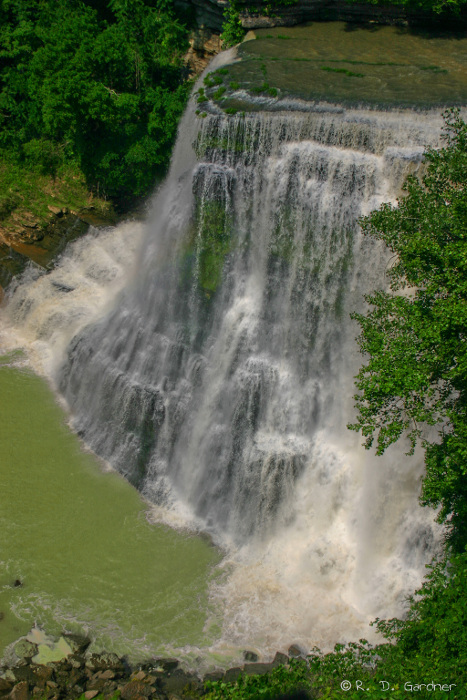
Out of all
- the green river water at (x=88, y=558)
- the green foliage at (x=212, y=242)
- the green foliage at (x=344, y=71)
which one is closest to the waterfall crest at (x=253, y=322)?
the green foliage at (x=212, y=242)

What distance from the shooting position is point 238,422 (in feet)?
65.6

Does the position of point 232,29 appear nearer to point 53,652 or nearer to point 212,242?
point 212,242

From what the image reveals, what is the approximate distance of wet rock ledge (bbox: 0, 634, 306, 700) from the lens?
14.2 m

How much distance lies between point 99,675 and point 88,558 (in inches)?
146

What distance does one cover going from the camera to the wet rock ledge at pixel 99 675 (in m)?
14.2

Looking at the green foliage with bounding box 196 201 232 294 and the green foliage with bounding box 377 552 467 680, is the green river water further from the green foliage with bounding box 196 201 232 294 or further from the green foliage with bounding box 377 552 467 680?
the green foliage with bounding box 196 201 232 294

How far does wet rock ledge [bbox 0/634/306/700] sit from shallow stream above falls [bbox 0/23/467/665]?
0.57 metres

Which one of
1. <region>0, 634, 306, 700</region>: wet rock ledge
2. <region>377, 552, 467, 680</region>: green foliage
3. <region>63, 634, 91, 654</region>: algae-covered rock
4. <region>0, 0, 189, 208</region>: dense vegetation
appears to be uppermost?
<region>0, 0, 189, 208</region>: dense vegetation

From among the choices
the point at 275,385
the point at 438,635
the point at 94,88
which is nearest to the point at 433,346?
the point at 438,635

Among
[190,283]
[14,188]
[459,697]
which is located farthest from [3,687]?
[14,188]

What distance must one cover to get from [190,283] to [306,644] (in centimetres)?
1174

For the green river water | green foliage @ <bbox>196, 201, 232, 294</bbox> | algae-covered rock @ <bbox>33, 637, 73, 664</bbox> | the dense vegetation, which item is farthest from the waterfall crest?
the dense vegetation

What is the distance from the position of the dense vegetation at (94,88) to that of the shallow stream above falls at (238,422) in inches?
225

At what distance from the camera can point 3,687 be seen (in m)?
14.2
